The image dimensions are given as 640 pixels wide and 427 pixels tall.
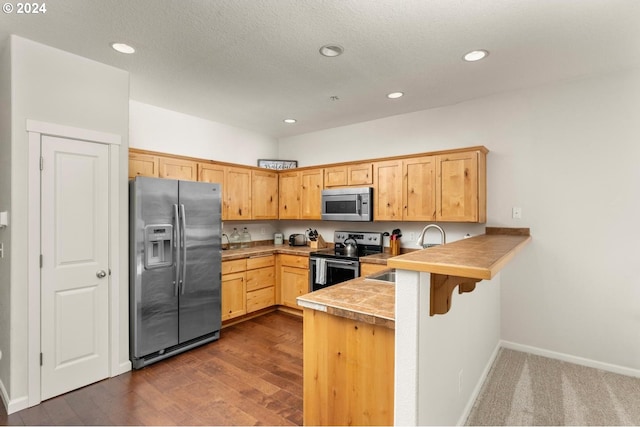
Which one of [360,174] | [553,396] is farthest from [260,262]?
[553,396]

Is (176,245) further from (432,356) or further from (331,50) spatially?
(432,356)

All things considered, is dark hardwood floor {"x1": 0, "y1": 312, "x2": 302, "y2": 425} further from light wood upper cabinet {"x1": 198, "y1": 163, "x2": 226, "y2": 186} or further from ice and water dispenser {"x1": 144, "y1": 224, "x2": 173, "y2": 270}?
light wood upper cabinet {"x1": 198, "y1": 163, "x2": 226, "y2": 186}

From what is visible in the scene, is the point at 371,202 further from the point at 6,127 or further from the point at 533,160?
the point at 6,127

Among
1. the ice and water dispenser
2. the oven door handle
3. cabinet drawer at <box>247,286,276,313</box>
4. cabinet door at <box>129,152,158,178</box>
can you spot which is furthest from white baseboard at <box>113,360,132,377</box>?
the oven door handle

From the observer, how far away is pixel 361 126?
174 inches

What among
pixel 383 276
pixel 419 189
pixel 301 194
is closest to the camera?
Result: pixel 383 276

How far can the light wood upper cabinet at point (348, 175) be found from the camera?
3.95 meters

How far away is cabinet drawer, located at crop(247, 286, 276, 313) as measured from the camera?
406cm

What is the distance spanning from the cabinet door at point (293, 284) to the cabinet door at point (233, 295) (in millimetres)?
608

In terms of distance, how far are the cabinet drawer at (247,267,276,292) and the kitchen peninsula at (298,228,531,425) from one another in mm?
2377

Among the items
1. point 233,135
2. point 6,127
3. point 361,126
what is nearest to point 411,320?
point 6,127

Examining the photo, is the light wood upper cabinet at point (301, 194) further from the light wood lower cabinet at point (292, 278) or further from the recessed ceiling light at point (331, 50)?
the recessed ceiling light at point (331, 50)

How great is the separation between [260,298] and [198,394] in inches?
72.5

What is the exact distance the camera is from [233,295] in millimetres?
3842
